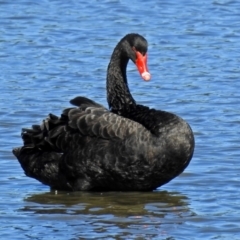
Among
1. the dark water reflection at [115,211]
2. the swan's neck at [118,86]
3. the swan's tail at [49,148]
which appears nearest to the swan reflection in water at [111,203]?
the dark water reflection at [115,211]

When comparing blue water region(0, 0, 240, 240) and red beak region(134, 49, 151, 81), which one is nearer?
blue water region(0, 0, 240, 240)

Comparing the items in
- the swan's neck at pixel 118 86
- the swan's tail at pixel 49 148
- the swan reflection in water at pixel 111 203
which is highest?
the swan's neck at pixel 118 86

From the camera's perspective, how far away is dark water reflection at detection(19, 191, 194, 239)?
809 centimetres

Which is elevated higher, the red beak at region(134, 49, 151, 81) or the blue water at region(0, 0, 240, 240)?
the red beak at region(134, 49, 151, 81)

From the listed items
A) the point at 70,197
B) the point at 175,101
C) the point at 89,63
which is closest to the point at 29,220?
the point at 70,197

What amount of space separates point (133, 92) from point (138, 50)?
10.5ft

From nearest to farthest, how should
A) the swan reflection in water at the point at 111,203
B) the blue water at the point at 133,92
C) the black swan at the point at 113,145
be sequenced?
the blue water at the point at 133,92, the swan reflection in water at the point at 111,203, the black swan at the point at 113,145

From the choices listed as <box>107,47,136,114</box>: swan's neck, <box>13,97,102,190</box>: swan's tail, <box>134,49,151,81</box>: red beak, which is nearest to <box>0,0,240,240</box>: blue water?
<box>13,97,102,190</box>: swan's tail

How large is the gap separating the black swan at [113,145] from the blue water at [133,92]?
180mm

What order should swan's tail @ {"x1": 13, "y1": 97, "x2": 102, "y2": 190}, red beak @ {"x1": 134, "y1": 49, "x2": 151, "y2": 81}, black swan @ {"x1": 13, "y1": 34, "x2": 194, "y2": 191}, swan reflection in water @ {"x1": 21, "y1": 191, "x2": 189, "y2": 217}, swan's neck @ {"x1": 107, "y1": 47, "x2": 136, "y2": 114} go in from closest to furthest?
1. swan reflection in water @ {"x1": 21, "y1": 191, "x2": 189, "y2": 217}
2. black swan @ {"x1": 13, "y1": 34, "x2": 194, "y2": 191}
3. swan's tail @ {"x1": 13, "y1": 97, "x2": 102, "y2": 190}
4. red beak @ {"x1": 134, "y1": 49, "x2": 151, "y2": 81}
5. swan's neck @ {"x1": 107, "y1": 47, "x2": 136, "y2": 114}

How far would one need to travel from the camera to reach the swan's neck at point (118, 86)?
9570 mm

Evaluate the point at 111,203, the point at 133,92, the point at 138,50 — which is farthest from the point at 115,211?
the point at 133,92

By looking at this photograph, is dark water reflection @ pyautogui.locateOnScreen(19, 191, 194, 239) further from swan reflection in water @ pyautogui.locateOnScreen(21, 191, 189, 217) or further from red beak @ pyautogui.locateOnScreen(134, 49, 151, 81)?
red beak @ pyautogui.locateOnScreen(134, 49, 151, 81)

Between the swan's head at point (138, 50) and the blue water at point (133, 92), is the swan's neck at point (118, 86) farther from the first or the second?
the blue water at point (133, 92)
